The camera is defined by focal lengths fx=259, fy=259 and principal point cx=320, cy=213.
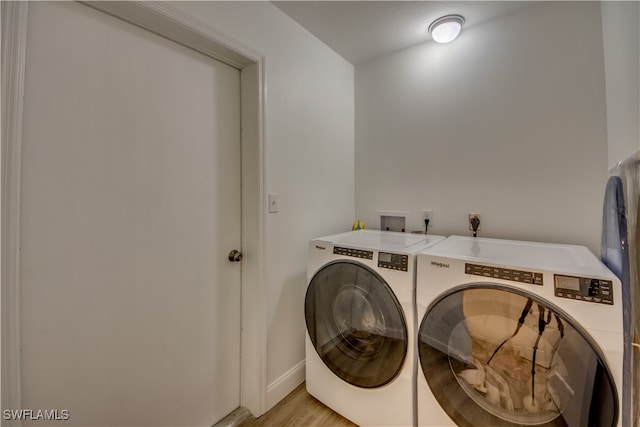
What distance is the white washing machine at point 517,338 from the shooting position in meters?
0.81

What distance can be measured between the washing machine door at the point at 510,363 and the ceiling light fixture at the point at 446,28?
1.61 m

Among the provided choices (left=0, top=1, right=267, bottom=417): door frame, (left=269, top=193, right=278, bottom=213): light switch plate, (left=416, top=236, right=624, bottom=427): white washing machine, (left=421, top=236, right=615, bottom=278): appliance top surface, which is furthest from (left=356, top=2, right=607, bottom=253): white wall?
(left=0, top=1, right=267, bottom=417): door frame

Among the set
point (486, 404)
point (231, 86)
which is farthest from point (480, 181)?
point (231, 86)

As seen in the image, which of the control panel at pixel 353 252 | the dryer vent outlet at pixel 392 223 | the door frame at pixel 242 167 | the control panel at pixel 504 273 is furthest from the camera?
the dryer vent outlet at pixel 392 223

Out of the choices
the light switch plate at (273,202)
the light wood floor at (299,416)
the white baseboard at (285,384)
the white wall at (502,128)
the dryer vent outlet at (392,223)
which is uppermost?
the white wall at (502,128)

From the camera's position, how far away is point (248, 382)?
60.1 inches

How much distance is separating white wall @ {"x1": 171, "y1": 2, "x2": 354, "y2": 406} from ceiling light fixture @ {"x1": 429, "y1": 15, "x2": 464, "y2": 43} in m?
0.72

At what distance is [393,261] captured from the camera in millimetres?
1228

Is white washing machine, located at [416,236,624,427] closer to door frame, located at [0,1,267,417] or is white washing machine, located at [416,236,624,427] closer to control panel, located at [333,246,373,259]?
control panel, located at [333,246,373,259]

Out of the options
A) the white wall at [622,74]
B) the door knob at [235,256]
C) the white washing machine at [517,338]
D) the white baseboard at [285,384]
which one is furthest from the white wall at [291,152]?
the white wall at [622,74]

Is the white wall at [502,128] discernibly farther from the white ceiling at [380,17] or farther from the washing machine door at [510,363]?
the washing machine door at [510,363]

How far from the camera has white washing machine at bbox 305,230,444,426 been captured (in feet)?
3.95
